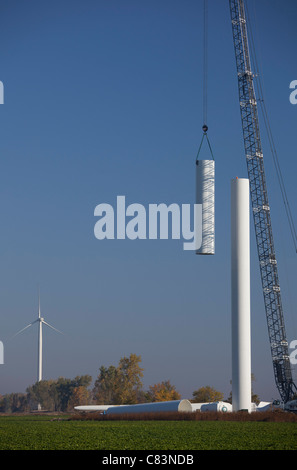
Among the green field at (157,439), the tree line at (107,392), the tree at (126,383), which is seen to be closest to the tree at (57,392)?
the tree line at (107,392)

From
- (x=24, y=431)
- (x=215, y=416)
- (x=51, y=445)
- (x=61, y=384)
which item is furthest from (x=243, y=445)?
(x=61, y=384)

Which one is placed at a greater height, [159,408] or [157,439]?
[159,408]

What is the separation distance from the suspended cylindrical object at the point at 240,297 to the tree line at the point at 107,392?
2188 inches

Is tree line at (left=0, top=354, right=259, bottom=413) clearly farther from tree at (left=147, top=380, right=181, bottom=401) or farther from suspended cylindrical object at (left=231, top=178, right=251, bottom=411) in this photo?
suspended cylindrical object at (left=231, top=178, right=251, bottom=411)

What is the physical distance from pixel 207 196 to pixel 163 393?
97819 millimetres

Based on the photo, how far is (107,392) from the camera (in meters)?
163

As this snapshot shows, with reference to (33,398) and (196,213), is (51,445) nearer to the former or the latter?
(196,213)

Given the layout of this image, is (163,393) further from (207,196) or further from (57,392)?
(207,196)

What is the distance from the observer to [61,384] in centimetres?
19250

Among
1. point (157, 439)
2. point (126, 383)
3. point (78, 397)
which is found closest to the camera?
point (157, 439)

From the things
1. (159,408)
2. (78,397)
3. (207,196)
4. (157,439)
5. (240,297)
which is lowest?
(78,397)

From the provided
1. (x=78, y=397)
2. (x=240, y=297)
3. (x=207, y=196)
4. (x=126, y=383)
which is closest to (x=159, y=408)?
(x=240, y=297)
